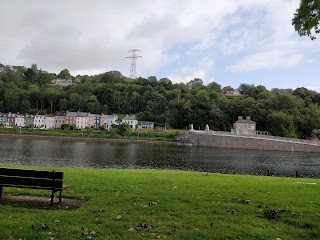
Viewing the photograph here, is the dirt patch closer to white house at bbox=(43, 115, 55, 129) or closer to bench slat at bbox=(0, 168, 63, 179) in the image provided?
bench slat at bbox=(0, 168, 63, 179)

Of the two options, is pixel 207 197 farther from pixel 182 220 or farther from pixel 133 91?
pixel 133 91

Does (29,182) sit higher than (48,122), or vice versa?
(48,122)

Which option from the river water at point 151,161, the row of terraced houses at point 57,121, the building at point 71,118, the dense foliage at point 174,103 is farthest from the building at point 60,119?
the river water at point 151,161

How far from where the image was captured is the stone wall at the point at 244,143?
251 feet

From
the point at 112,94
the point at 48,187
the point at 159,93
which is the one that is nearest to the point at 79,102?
the point at 112,94

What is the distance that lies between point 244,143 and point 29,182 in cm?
7838

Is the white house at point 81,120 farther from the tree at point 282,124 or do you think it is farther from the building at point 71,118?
the tree at point 282,124

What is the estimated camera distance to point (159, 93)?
142 m

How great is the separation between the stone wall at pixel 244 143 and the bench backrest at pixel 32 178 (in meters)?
77.5

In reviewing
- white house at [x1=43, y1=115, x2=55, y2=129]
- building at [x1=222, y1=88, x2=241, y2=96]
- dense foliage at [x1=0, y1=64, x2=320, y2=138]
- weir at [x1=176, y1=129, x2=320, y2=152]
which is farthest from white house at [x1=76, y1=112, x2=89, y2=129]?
building at [x1=222, y1=88, x2=241, y2=96]

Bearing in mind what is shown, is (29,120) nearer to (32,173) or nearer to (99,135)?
(99,135)

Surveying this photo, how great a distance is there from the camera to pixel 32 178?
26.1ft

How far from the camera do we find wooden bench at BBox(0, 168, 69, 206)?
7793mm

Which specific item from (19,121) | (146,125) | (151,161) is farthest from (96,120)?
(151,161)
